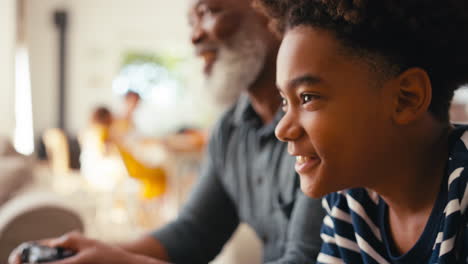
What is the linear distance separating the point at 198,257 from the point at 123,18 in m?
6.93

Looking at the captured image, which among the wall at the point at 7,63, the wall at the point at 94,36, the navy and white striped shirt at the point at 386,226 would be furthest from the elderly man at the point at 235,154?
the wall at the point at 94,36

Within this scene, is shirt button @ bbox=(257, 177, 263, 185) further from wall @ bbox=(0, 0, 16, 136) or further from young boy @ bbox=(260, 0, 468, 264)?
wall @ bbox=(0, 0, 16, 136)

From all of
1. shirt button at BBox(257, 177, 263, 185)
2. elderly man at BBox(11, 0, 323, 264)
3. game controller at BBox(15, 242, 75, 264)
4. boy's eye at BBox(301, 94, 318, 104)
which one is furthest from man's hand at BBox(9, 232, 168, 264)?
boy's eye at BBox(301, 94, 318, 104)

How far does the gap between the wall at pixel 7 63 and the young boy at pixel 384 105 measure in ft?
15.1

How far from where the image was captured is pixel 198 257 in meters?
1.26

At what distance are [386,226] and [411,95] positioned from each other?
21 cm

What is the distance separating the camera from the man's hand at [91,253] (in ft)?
3.03

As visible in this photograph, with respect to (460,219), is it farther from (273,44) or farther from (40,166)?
(40,166)

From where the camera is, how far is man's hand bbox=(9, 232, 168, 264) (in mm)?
925

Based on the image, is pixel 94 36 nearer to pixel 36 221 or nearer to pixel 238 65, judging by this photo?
pixel 36 221

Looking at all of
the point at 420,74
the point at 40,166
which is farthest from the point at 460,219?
the point at 40,166

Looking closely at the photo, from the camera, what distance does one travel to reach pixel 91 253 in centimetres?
93

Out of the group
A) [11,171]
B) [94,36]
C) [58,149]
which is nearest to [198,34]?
[11,171]

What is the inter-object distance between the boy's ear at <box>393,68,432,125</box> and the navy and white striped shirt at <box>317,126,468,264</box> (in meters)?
0.07
